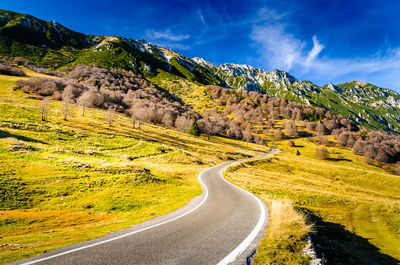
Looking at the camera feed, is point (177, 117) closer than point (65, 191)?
No

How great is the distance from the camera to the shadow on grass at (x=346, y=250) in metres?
8.21

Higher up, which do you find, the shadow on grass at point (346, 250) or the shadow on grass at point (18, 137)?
the shadow on grass at point (346, 250)

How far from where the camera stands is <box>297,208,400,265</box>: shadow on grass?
8.21m

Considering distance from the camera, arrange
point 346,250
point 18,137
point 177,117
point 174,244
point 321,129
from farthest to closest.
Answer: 1. point 321,129
2. point 177,117
3. point 18,137
4. point 346,250
5. point 174,244

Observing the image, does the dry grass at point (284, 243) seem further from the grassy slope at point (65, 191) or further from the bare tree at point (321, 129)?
the bare tree at point (321, 129)

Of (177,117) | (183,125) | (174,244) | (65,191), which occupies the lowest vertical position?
(65,191)

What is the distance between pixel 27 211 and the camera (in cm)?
1502

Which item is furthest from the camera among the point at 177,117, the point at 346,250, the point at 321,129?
the point at 321,129

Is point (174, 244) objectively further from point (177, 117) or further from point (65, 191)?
point (177, 117)

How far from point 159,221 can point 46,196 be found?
53.3ft

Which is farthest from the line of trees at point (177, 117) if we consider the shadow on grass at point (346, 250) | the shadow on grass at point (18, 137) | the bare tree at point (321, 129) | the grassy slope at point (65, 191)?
the shadow on grass at point (346, 250)

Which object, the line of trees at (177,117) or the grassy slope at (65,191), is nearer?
the grassy slope at (65,191)

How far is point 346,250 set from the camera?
950 centimetres

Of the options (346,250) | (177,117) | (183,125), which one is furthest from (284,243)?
(177,117)
